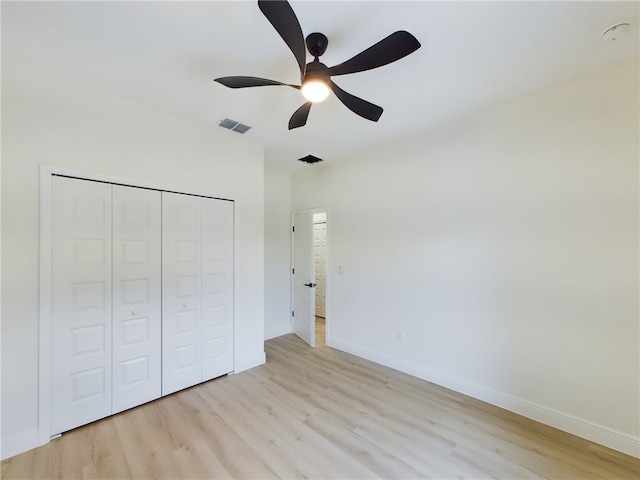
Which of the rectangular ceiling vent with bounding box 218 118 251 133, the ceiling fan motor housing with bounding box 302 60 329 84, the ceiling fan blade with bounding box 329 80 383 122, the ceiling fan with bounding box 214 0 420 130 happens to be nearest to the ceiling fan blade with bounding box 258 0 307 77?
the ceiling fan with bounding box 214 0 420 130

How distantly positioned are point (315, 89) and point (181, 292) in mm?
2336

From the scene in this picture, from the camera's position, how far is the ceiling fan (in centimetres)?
132

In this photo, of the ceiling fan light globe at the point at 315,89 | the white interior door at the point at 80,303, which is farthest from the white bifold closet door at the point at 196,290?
the ceiling fan light globe at the point at 315,89

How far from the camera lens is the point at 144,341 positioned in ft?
8.44

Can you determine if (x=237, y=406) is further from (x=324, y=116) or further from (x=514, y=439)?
(x=324, y=116)

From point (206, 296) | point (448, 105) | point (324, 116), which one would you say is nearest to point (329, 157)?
point (324, 116)

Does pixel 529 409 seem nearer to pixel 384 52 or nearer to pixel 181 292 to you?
pixel 384 52

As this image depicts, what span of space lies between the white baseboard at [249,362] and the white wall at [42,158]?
1.67 metres

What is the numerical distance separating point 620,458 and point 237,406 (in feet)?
9.85

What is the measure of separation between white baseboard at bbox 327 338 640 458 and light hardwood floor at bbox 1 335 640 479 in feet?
0.21

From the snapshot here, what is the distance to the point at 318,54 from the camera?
1.81 m

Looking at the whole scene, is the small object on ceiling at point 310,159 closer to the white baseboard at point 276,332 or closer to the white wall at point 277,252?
the white wall at point 277,252

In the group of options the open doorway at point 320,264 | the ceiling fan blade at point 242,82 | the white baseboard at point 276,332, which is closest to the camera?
the ceiling fan blade at point 242,82

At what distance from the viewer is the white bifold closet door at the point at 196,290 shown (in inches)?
108
